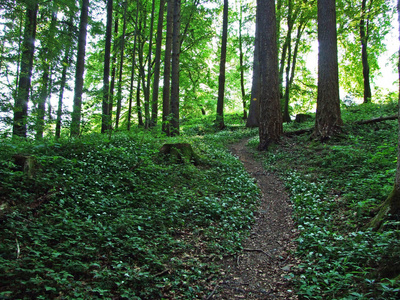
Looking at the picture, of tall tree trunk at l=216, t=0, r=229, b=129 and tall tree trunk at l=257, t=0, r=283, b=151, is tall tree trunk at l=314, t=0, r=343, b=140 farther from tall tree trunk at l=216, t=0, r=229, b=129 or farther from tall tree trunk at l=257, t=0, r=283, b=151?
tall tree trunk at l=216, t=0, r=229, b=129

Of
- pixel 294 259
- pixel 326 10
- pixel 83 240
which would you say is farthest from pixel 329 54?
pixel 83 240

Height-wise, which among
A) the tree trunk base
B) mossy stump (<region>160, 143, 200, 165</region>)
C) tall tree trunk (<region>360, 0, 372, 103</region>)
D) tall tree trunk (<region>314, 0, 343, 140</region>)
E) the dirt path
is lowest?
the dirt path

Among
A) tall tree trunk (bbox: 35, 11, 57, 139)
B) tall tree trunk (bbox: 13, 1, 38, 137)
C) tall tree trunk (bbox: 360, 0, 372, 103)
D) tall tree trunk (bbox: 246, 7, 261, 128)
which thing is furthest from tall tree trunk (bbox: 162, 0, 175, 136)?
tall tree trunk (bbox: 360, 0, 372, 103)

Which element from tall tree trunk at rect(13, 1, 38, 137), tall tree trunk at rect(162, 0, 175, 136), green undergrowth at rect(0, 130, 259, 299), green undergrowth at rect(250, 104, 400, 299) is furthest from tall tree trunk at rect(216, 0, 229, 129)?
green undergrowth at rect(0, 130, 259, 299)

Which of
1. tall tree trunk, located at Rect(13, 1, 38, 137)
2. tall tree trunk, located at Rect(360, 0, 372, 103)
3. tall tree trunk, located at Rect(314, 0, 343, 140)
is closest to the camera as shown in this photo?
tall tree trunk, located at Rect(314, 0, 343, 140)

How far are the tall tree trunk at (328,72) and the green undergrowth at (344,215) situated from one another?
0.60m

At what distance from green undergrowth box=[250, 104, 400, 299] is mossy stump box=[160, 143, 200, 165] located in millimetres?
2930

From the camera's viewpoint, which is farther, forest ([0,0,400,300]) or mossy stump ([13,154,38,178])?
mossy stump ([13,154,38,178])

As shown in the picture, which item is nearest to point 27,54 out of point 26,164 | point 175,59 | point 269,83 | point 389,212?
point 175,59

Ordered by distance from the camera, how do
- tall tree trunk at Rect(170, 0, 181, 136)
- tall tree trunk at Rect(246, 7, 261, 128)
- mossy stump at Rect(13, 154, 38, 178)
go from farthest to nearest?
tall tree trunk at Rect(246, 7, 261, 128) < tall tree trunk at Rect(170, 0, 181, 136) < mossy stump at Rect(13, 154, 38, 178)

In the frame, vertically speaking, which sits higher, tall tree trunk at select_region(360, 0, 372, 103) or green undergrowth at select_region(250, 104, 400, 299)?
tall tree trunk at select_region(360, 0, 372, 103)

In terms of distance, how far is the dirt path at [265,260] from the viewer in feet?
11.3

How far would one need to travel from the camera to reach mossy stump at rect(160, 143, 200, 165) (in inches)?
318

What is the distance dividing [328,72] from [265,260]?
8.08 metres
